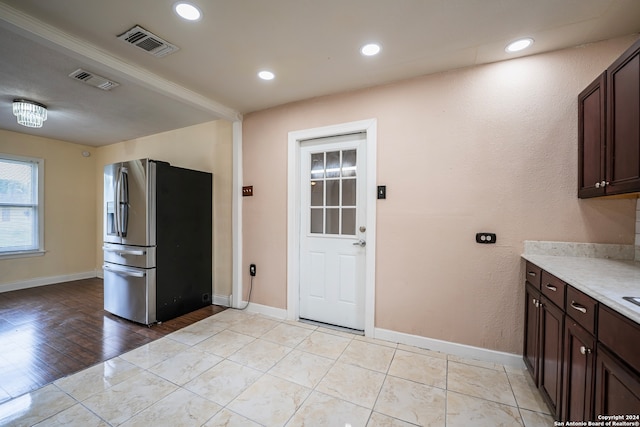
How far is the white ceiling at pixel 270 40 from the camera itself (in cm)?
161

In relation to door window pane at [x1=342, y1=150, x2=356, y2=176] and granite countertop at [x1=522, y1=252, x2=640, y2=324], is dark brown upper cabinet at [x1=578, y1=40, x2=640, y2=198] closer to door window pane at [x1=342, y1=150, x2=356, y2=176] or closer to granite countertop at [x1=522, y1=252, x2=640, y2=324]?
granite countertop at [x1=522, y1=252, x2=640, y2=324]

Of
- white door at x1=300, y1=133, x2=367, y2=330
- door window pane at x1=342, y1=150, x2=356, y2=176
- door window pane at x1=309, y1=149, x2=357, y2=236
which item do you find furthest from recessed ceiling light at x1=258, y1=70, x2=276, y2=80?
door window pane at x1=342, y1=150, x2=356, y2=176

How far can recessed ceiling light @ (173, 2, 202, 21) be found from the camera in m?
1.59

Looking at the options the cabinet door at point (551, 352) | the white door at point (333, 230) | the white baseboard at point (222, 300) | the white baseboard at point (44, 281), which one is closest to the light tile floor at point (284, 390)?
the cabinet door at point (551, 352)

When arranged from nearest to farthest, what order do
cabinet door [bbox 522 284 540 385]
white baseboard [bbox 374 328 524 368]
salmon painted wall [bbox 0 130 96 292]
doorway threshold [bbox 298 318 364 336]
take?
1. cabinet door [bbox 522 284 540 385]
2. white baseboard [bbox 374 328 524 368]
3. doorway threshold [bbox 298 318 364 336]
4. salmon painted wall [bbox 0 130 96 292]

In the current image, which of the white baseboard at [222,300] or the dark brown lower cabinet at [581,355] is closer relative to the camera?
the dark brown lower cabinet at [581,355]

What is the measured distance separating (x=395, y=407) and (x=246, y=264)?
2259 millimetres


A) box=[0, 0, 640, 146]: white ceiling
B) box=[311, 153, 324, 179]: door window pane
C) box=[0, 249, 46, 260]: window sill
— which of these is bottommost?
box=[0, 249, 46, 260]: window sill

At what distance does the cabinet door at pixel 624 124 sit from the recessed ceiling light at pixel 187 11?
2.47 m

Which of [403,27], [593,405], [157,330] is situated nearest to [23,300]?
[157,330]

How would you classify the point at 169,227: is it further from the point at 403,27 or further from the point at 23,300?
the point at 403,27

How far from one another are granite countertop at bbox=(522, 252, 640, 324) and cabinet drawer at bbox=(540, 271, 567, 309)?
1.7 inches

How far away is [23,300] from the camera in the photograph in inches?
143

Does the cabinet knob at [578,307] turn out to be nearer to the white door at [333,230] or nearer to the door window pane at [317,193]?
the white door at [333,230]
